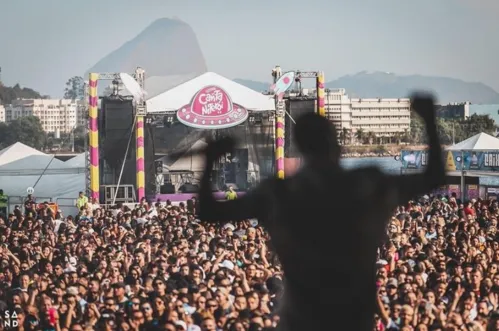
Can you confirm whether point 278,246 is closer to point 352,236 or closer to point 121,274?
point 352,236

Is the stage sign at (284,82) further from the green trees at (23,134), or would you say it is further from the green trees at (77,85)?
the green trees at (23,134)

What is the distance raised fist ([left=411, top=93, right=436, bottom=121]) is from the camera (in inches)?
102

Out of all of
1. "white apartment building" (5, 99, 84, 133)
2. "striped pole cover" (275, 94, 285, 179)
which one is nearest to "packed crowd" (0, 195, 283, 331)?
"striped pole cover" (275, 94, 285, 179)

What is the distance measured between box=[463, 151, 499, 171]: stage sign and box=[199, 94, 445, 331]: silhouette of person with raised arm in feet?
59.2

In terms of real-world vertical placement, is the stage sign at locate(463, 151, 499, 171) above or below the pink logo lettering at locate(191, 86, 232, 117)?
below

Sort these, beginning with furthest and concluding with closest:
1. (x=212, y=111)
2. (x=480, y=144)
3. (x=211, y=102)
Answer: (x=480, y=144) → (x=211, y=102) → (x=212, y=111)

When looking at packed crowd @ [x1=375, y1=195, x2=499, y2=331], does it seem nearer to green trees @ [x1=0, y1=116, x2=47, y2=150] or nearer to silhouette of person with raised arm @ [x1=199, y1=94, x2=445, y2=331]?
silhouette of person with raised arm @ [x1=199, y1=94, x2=445, y2=331]

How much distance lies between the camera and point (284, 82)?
20.9m

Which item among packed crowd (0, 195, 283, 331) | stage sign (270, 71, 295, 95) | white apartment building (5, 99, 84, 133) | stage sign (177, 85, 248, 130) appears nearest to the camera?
packed crowd (0, 195, 283, 331)

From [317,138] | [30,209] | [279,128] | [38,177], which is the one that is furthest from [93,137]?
[317,138]

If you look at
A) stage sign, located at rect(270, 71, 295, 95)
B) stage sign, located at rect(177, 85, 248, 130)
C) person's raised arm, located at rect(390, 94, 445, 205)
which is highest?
stage sign, located at rect(270, 71, 295, 95)

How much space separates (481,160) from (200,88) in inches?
264

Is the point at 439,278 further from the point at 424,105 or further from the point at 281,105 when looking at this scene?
the point at 281,105

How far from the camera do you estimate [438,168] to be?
2.58 metres
